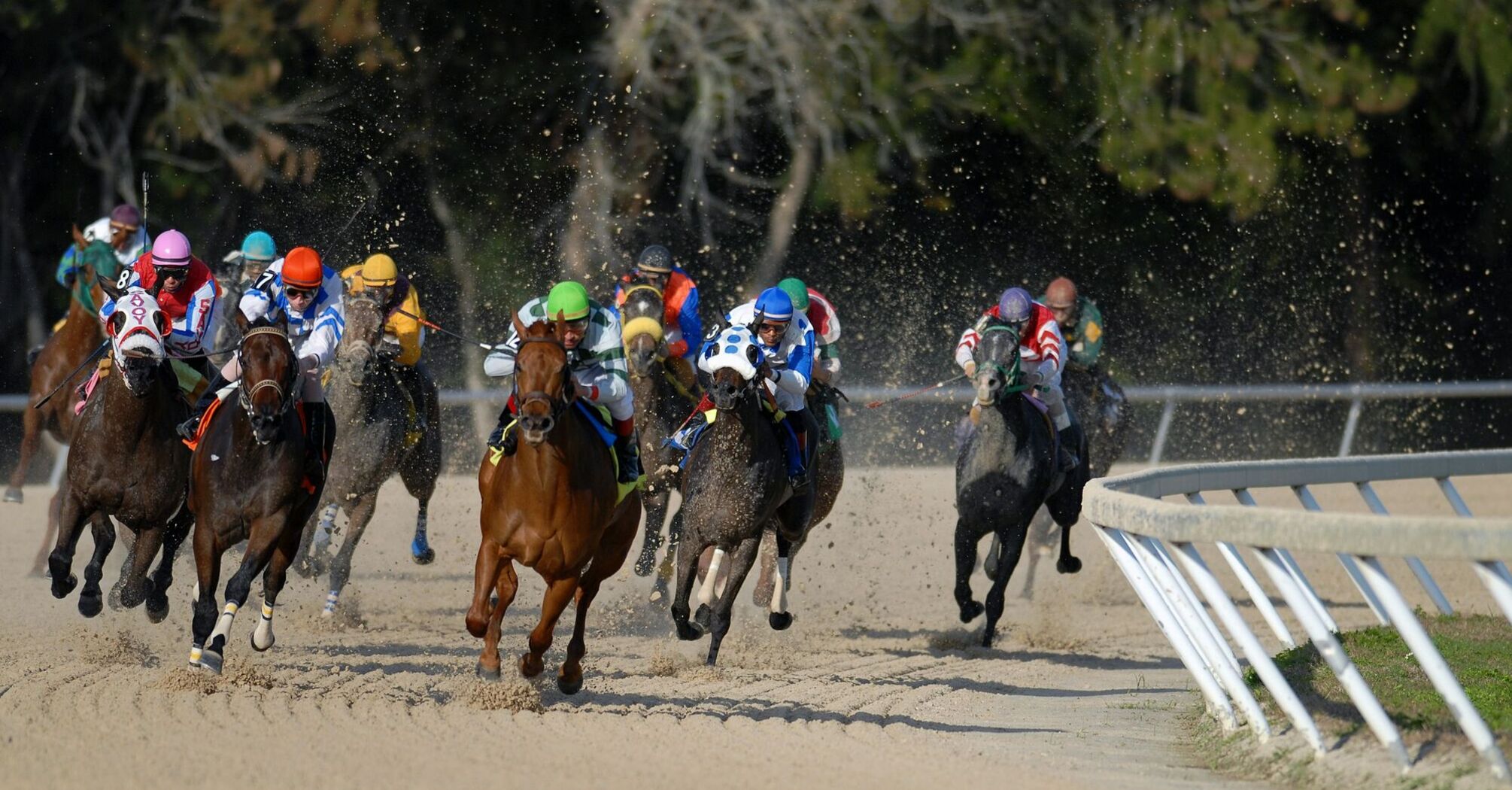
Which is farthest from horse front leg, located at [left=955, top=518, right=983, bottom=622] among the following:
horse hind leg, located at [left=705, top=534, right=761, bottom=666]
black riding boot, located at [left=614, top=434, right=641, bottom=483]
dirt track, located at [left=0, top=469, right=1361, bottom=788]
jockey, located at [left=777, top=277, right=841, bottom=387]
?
black riding boot, located at [left=614, top=434, right=641, bottom=483]

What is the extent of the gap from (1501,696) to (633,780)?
334cm

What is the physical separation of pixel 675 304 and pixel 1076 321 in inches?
122

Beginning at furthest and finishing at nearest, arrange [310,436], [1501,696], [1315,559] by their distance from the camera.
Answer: [1315,559]
[310,436]
[1501,696]

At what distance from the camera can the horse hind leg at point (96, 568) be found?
8859 mm

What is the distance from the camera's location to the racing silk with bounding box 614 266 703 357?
1182cm

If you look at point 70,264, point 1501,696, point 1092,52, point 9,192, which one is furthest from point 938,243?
point 1501,696

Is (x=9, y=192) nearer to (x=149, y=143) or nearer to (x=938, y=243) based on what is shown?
(x=149, y=143)

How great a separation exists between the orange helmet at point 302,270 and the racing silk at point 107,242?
11.6 feet

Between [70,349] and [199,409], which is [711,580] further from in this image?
[70,349]

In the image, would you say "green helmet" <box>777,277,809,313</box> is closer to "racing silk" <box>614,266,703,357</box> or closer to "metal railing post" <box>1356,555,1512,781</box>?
"racing silk" <box>614,266,703,357</box>

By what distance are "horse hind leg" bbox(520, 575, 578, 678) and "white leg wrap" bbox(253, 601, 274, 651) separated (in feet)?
4.29

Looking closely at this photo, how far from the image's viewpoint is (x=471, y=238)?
71.3ft

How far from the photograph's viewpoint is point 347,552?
1135 cm

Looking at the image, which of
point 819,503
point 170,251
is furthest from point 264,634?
point 819,503
